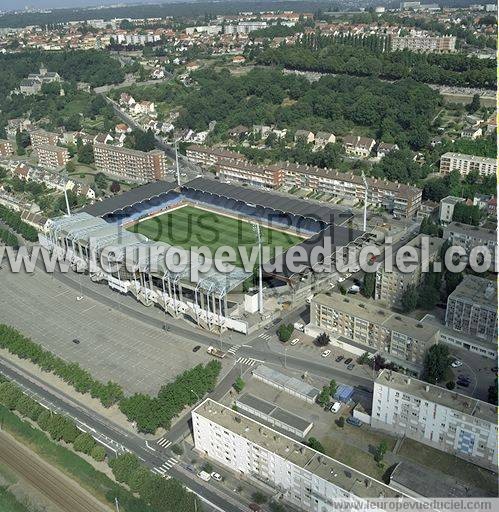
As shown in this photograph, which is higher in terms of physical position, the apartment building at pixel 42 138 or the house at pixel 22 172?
the apartment building at pixel 42 138

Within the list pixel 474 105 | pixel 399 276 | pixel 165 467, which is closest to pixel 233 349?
pixel 165 467

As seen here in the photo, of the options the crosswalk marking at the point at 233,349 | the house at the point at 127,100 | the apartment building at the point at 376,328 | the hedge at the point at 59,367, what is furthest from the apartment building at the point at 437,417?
the house at the point at 127,100

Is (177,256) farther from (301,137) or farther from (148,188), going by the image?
(301,137)

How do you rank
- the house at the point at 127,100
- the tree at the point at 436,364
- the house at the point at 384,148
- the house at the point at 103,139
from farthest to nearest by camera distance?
the house at the point at 127,100 → the house at the point at 103,139 → the house at the point at 384,148 → the tree at the point at 436,364

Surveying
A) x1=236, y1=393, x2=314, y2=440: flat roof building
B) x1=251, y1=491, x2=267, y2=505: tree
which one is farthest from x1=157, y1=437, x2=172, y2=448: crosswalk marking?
x1=251, y1=491, x2=267, y2=505: tree

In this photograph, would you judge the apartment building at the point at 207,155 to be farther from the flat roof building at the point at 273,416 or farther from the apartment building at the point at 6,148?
the flat roof building at the point at 273,416
